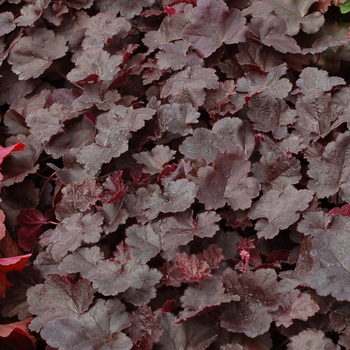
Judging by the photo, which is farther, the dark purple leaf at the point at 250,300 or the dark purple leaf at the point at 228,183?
the dark purple leaf at the point at 228,183

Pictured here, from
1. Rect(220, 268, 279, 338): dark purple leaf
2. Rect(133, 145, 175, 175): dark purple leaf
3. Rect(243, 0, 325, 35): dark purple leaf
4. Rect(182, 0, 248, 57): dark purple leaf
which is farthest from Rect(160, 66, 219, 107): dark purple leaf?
Rect(220, 268, 279, 338): dark purple leaf

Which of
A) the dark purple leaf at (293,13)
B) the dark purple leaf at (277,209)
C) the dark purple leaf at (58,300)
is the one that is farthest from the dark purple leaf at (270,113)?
the dark purple leaf at (58,300)

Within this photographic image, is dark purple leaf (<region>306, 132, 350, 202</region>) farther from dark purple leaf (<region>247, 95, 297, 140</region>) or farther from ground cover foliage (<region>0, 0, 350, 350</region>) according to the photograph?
dark purple leaf (<region>247, 95, 297, 140</region>)

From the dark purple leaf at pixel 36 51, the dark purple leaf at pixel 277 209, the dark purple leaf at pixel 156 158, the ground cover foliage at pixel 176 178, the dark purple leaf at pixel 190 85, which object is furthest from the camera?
the dark purple leaf at pixel 36 51

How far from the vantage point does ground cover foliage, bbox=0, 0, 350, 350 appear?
4.25ft

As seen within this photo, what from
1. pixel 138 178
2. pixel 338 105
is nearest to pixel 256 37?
pixel 338 105

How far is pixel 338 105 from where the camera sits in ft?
5.73

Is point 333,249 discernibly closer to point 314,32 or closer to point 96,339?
point 96,339

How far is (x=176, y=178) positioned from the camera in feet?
5.29

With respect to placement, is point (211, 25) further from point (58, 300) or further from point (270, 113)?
point (58, 300)

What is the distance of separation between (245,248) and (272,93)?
0.74 meters

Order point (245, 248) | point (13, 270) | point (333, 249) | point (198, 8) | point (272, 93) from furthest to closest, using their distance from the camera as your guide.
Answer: point (198, 8) < point (272, 93) < point (13, 270) < point (245, 248) < point (333, 249)

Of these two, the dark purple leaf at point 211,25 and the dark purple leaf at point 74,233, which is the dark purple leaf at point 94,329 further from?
the dark purple leaf at point 211,25

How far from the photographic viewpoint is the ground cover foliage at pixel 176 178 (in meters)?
1.29
